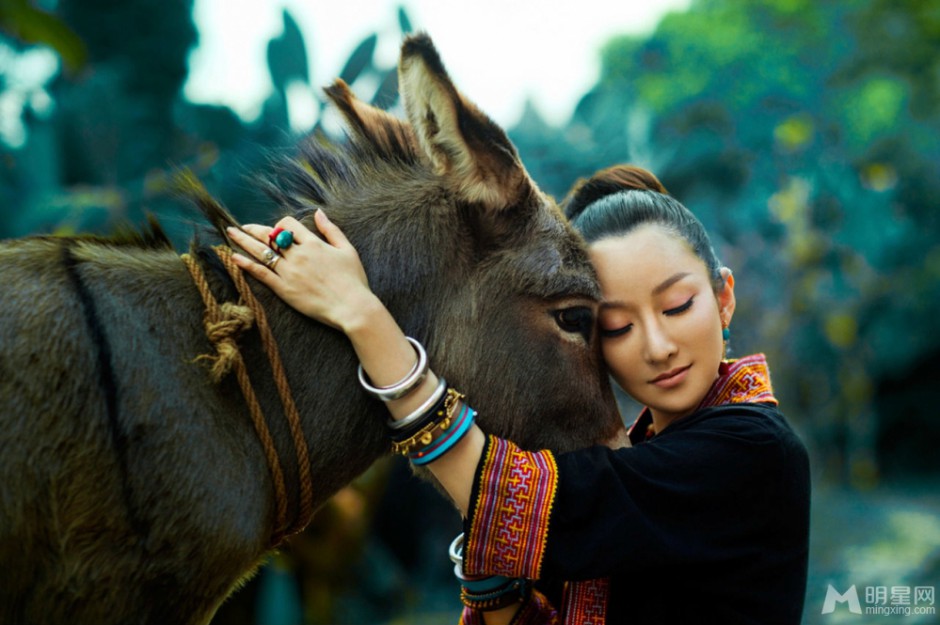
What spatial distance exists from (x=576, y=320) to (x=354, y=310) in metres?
0.66

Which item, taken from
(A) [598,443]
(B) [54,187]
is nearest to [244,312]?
(A) [598,443]

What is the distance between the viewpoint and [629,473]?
195 centimetres

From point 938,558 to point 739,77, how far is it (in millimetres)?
11993

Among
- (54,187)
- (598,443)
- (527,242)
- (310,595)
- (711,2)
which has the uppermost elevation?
(711,2)

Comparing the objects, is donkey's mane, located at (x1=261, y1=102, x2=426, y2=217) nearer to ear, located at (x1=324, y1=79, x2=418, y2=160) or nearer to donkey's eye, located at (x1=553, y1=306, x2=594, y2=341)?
ear, located at (x1=324, y1=79, x2=418, y2=160)

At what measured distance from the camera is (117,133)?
545cm

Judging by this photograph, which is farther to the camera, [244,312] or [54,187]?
[54,187]

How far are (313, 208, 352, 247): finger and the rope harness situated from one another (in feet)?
0.78

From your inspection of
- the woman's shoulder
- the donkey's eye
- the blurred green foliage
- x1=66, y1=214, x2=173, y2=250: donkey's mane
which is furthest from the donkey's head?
the blurred green foliage

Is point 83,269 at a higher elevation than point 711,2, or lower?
lower

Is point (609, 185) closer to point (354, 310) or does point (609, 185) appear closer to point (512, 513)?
point (354, 310)

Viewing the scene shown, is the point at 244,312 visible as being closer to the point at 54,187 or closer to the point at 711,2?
the point at 54,187

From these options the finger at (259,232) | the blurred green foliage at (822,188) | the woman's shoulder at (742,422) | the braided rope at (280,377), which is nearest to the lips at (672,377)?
the woman's shoulder at (742,422)

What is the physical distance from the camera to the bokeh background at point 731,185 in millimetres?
5145
